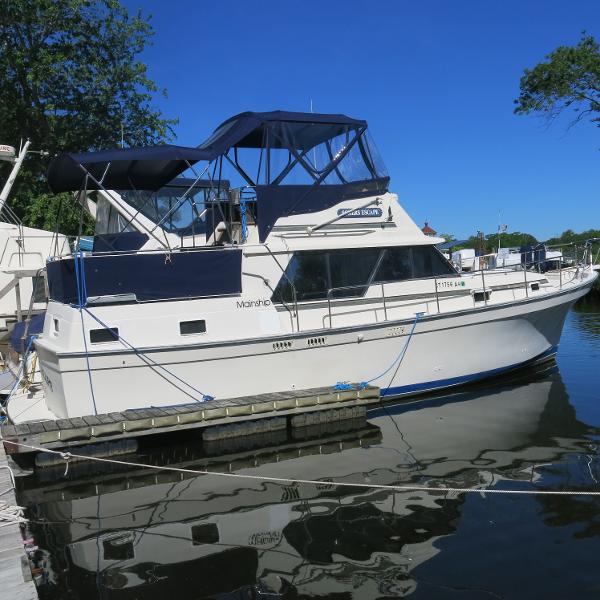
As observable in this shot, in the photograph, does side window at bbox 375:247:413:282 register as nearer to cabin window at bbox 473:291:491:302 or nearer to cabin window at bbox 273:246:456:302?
cabin window at bbox 273:246:456:302

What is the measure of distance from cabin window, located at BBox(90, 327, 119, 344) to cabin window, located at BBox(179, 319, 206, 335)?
0.93 m

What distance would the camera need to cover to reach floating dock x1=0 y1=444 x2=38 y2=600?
405cm

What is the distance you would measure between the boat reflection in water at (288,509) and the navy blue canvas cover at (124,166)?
4305mm

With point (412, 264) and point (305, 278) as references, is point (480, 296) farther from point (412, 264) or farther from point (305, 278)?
point (305, 278)

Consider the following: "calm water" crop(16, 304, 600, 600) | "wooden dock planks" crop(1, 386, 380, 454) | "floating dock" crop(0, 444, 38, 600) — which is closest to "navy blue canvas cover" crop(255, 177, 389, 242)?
"wooden dock planks" crop(1, 386, 380, 454)

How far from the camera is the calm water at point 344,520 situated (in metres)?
4.62

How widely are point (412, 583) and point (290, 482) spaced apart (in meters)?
2.42

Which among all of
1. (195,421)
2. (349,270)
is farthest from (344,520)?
(349,270)

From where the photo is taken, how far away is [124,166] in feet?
29.6

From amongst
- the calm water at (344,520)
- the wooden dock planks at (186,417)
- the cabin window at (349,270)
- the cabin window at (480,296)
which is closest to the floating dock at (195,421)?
the wooden dock planks at (186,417)

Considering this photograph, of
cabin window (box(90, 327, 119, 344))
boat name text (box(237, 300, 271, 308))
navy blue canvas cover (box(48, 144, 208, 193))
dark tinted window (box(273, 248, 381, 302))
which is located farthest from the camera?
dark tinted window (box(273, 248, 381, 302))

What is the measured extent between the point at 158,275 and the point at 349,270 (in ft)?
10.8

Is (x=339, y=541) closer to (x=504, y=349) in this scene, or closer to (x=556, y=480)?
(x=556, y=480)

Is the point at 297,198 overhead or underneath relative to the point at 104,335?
overhead
